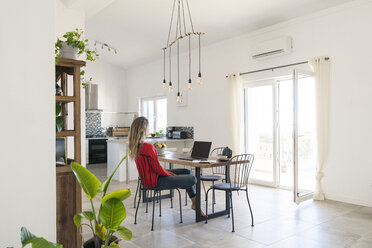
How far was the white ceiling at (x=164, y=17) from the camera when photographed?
4.55 meters

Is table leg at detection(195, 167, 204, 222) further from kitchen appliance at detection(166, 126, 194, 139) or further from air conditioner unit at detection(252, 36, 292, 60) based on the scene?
kitchen appliance at detection(166, 126, 194, 139)

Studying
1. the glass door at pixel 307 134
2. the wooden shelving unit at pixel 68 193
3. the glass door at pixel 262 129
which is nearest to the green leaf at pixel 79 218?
the wooden shelving unit at pixel 68 193

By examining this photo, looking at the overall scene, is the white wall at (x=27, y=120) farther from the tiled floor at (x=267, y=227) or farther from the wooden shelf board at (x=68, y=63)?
the tiled floor at (x=267, y=227)

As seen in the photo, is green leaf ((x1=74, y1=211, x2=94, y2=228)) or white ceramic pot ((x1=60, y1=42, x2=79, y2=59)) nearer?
green leaf ((x1=74, y1=211, x2=94, y2=228))

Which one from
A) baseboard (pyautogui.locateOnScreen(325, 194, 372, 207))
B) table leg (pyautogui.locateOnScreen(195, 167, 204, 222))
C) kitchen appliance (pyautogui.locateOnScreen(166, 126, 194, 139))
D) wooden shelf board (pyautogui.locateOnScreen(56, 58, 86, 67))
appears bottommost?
baseboard (pyautogui.locateOnScreen(325, 194, 372, 207))

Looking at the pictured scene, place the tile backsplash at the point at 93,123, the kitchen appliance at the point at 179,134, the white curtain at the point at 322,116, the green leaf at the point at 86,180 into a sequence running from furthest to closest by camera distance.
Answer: the tile backsplash at the point at 93,123
the kitchen appliance at the point at 179,134
the white curtain at the point at 322,116
the green leaf at the point at 86,180

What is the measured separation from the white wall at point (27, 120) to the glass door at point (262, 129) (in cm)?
435

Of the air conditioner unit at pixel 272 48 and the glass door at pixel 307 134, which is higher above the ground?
the air conditioner unit at pixel 272 48

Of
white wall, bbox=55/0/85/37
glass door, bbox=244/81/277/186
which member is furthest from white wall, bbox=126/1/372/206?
white wall, bbox=55/0/85/37

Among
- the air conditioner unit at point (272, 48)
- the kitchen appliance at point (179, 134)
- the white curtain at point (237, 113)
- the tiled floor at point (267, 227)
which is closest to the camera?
the tiled floor at point (267, 227)

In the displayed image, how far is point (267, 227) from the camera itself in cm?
338

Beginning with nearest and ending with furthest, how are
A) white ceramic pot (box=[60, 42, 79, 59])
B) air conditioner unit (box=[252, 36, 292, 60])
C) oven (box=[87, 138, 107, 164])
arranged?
white ceramic pot (box=[60, 42, 79, 59]), air conditioner unit (box=[252, 36, 292, 60]), oven (box=[87, 138, 107, 164])

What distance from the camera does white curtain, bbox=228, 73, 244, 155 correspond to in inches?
226

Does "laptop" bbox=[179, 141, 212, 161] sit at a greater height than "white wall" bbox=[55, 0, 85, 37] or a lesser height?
lesser
